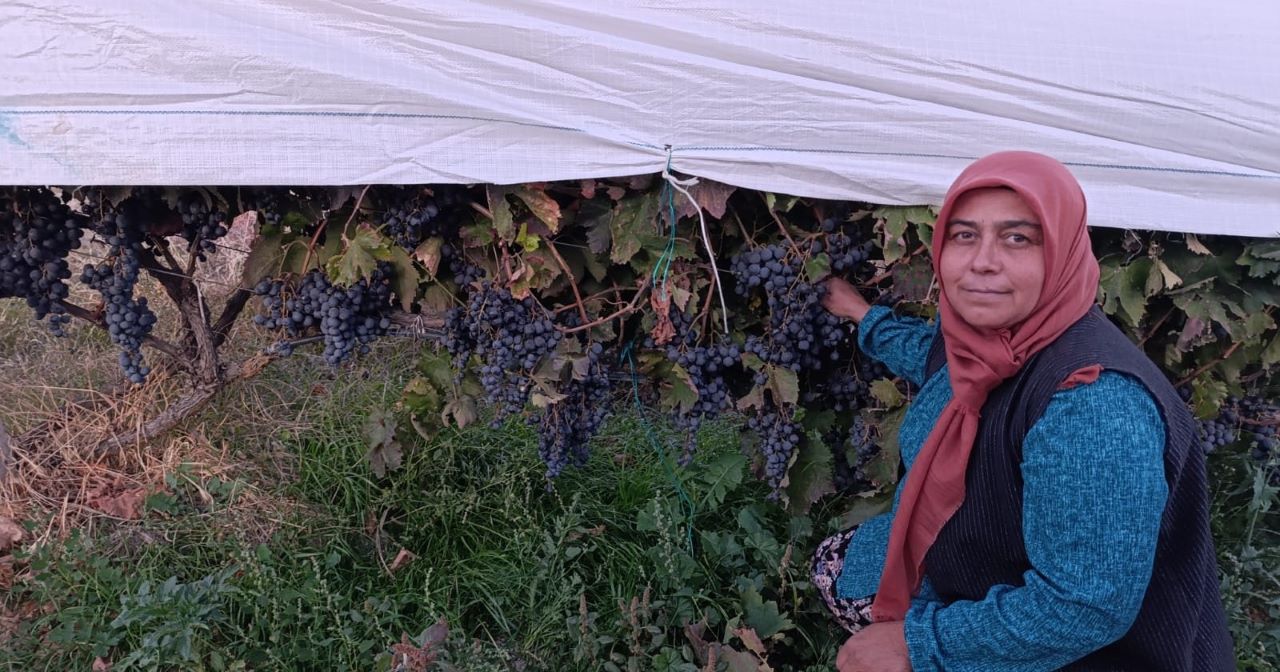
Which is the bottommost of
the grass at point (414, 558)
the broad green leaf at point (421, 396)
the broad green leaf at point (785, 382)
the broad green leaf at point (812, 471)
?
the grass at point (414, 558)

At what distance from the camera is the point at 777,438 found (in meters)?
2.82

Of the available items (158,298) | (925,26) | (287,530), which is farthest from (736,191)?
(158,298)

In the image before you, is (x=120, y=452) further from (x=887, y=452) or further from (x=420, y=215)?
(x=887, y=452)

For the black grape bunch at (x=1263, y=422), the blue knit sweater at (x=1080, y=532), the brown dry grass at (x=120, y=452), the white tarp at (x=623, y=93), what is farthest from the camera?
the brown dry grass at (x=120, y=452)

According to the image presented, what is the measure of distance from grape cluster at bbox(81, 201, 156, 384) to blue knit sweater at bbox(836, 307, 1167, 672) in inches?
101

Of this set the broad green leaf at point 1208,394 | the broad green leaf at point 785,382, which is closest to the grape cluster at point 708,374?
the broad green leaf at point 785,382

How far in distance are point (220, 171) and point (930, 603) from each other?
7.03ft

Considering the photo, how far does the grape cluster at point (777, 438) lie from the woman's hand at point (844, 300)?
378 millimetres

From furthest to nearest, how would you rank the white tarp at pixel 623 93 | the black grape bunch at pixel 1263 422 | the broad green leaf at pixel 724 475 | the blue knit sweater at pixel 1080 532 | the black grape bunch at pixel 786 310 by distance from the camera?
the broad green leaf at pixel 724 475
the black grape bunch at pixel 1263 422
the black grape bunch at pixel 786 310
the white tarp at pixel 623 93
the blue knit sweater at pixel 1080 532

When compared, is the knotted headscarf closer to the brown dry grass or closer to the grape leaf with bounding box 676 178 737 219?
the grape leaf with bounding box 676 178 737 219

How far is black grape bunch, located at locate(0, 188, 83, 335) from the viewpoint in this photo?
2.64 metres

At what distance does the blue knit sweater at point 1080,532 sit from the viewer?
1674 mm

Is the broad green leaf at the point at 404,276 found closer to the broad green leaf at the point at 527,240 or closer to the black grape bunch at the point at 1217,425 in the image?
the broad green leaf at the point at 527,240

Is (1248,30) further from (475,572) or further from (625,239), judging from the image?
(475,572)
